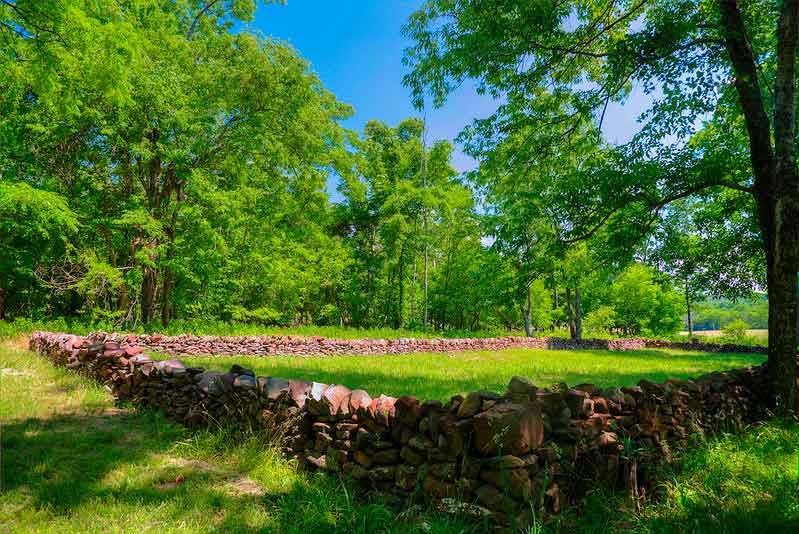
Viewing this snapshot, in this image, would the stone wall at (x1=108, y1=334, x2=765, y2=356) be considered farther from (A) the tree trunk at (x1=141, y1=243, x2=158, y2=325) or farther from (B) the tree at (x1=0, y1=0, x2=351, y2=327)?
(A) the tree trunk at (x1=141, y1=243, x2=158, y2=325)

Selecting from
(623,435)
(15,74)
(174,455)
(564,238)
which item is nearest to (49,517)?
(174,455)

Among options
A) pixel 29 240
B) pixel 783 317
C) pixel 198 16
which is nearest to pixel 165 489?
pixel 783 317

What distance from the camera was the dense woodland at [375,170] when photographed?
5.80 meters

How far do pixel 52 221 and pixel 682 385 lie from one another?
19854mm

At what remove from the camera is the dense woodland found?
229 inches

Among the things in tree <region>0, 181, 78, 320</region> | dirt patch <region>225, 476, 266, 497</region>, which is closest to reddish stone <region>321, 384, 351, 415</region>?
dirt patch <region>225, 476, 266, 497</region>

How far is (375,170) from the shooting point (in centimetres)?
2994

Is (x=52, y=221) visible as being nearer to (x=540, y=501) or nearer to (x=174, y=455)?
(x=174, y=455)

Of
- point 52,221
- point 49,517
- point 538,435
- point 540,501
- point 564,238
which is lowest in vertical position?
point 49,517

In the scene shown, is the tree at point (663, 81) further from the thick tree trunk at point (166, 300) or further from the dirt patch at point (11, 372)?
the thick tree trunk at point (166, 300)

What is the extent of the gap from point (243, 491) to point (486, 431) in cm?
219

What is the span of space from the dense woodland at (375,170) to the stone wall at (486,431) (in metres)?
2.88

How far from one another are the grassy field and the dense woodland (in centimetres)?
277

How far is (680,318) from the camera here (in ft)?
134
